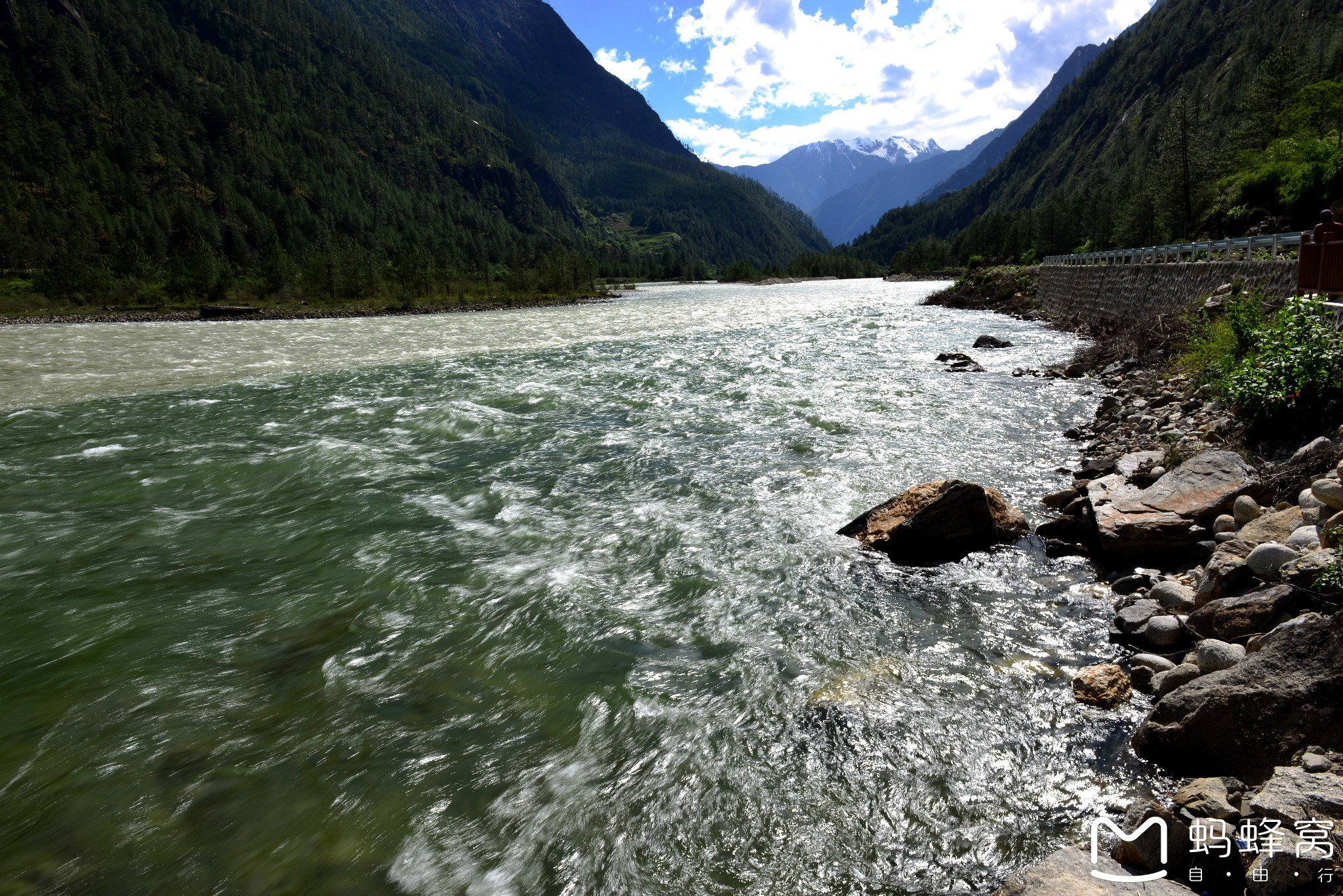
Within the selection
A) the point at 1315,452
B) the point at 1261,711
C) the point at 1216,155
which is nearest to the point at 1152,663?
the point at 1261,711

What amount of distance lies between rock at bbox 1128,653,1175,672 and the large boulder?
2.68 metres

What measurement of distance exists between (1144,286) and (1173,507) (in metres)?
29.3

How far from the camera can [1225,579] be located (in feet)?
21.9

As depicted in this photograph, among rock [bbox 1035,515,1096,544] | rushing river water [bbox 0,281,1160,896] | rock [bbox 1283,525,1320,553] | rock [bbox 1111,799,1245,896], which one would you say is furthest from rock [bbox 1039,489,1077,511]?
rock [bbox 1111,799,1245,896]

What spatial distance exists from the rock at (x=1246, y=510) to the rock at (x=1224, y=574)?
3.64ft

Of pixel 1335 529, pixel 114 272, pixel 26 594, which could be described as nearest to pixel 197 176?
pixel 114 272

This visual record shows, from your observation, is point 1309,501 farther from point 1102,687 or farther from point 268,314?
point 268,314

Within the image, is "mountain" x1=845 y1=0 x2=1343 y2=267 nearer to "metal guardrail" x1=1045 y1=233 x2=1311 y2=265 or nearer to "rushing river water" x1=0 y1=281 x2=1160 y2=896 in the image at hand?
"metal guardrail" x1=1045 y1=233 x2=1311 y2=265

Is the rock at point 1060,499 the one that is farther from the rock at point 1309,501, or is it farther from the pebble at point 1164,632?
the pebble at point 1164,632

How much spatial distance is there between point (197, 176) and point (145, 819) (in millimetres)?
226052

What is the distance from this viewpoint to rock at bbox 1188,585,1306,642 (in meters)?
5.68

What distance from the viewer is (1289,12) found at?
149m

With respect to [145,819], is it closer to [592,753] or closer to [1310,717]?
[592,753]

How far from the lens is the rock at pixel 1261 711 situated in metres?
4.46
